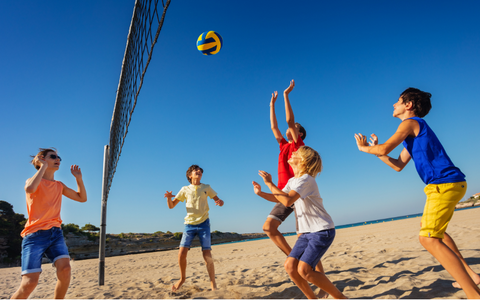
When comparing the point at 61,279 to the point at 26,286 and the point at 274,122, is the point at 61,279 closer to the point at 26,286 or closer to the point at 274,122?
the point at 26,286

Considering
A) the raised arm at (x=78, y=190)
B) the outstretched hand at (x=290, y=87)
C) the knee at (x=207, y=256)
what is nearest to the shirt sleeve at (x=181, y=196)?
the knee at (x=207, y=256)

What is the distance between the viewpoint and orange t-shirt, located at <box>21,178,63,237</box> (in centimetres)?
238

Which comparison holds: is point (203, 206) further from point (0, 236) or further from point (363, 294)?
point (0, 236)

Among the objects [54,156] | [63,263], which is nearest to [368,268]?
[63,263]

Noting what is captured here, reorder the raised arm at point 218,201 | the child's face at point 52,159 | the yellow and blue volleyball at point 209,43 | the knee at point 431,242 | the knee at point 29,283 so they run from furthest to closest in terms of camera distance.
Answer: the yellow and blue volleyball at point 209,43, the raised arm at point 218,201, the child's face at point 52,159, the knee at point 29,283, the knee at point 431,242

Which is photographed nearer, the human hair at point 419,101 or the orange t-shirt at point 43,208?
the human hair at point 419,101

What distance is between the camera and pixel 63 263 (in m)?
2.37

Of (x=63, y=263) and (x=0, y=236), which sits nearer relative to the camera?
(x=63, y=263)

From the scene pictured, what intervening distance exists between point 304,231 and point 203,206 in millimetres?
1856

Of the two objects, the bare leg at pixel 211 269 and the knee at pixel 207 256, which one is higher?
the knee at pixel 207 256

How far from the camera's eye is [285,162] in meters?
3.16

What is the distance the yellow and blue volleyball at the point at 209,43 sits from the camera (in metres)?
5.17

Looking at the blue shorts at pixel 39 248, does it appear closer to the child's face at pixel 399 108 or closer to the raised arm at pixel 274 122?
the raised arm at pixel 274 122

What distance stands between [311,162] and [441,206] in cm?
97
